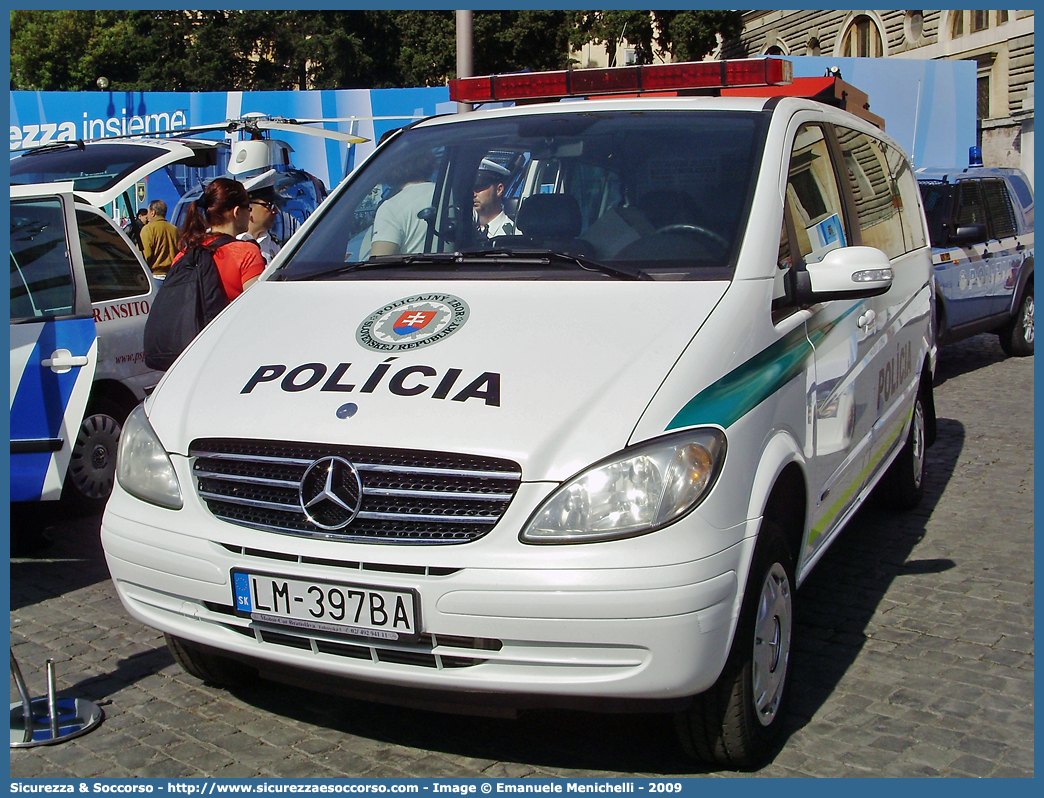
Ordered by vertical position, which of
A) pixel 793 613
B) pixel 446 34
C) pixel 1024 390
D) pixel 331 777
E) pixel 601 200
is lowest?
pixel 1024 390

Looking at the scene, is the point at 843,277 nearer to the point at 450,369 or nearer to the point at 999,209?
the point at 450,369

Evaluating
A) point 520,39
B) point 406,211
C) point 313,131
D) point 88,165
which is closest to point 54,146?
point 88,165

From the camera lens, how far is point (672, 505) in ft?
8.70

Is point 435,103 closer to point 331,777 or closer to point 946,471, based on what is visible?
point 946,471

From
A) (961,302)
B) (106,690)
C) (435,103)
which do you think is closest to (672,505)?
(106,690)

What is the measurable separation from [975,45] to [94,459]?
1701 inches

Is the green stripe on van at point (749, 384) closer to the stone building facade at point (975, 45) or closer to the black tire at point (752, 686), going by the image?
the black tire at point (752, 686)

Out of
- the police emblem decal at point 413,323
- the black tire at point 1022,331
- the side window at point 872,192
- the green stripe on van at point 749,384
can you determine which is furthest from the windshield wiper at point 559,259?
the black tire at point 1022,331

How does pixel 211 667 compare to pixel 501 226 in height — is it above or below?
below

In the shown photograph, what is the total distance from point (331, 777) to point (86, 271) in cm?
354

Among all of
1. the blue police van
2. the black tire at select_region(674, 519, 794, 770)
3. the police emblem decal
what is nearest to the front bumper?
the black tire at select_region(674, 519, 794, 770)

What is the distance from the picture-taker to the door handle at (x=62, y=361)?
4.73 m

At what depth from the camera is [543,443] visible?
2.71 metres

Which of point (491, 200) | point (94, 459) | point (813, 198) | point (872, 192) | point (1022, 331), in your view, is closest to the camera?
point (813, 198)
